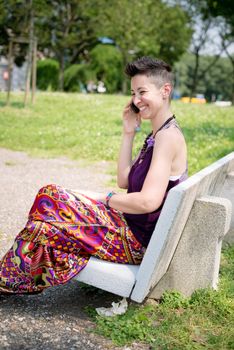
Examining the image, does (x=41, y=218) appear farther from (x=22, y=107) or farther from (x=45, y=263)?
(x=22, y=107)

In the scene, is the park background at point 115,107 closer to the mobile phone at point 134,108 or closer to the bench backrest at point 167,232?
the bench backrest at point 167,232

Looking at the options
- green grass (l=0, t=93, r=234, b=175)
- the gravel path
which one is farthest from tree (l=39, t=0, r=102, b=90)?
the gravel path

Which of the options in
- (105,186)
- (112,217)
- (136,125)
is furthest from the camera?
(105,186)

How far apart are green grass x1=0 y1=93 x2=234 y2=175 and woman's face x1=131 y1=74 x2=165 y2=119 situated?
228 inches

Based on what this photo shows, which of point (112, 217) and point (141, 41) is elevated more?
point (141, 41)

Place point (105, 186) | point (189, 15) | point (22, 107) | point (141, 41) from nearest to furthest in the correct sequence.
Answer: point (105, 186) < point (22, 107) < point (141, 41) < point (189, 15)

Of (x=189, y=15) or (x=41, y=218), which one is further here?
(x=189, y=15)

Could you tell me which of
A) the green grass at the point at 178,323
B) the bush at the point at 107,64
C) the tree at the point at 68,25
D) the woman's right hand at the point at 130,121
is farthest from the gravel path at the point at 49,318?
the bush at the point at 107,64

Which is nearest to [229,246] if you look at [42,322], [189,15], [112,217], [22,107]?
[112,217]

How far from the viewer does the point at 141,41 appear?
42344 mm

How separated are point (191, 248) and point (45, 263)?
1.04m

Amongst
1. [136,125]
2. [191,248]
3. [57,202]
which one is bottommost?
[191,248]

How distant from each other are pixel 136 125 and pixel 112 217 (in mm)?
783

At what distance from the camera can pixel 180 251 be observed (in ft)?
12.7
